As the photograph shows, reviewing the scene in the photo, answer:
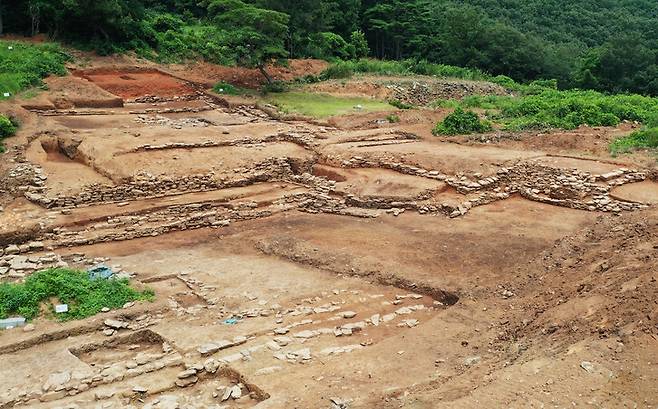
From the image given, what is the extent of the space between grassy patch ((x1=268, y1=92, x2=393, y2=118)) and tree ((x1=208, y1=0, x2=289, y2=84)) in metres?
2.10

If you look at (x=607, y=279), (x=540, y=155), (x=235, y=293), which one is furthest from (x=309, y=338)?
(x=540, y=155)

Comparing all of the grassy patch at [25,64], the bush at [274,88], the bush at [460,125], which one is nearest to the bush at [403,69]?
the bush at [274,88]

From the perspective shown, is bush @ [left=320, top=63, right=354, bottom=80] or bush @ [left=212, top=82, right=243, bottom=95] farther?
bush @ [left=320, top=63, right=354, bottom=80]

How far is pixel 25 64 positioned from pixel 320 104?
483 inches

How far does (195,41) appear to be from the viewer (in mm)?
35219

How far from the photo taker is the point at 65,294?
10250mm

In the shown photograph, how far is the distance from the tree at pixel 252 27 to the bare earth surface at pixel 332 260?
17.6 feet

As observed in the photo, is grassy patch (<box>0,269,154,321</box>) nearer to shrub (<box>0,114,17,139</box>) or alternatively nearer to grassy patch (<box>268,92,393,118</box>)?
shrub (<box>0,114,17,139</box>)

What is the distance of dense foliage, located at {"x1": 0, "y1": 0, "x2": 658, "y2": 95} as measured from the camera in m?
30.1

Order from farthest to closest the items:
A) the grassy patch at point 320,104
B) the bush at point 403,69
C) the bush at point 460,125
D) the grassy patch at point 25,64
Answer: the bush at point 403,69 < the grassy patch at point 320,104 < the grassy patch at point 25,64 < the bush at point 460,125

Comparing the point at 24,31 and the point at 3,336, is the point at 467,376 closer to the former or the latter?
the point at 3,336

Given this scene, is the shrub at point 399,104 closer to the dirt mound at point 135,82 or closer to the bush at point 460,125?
the bush at point 460,125

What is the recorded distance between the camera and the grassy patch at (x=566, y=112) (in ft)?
74.6

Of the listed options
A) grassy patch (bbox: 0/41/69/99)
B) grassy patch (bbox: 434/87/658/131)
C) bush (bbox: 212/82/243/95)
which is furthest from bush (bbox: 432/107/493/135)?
grassy patch (bbox: 0/41/69/99)
